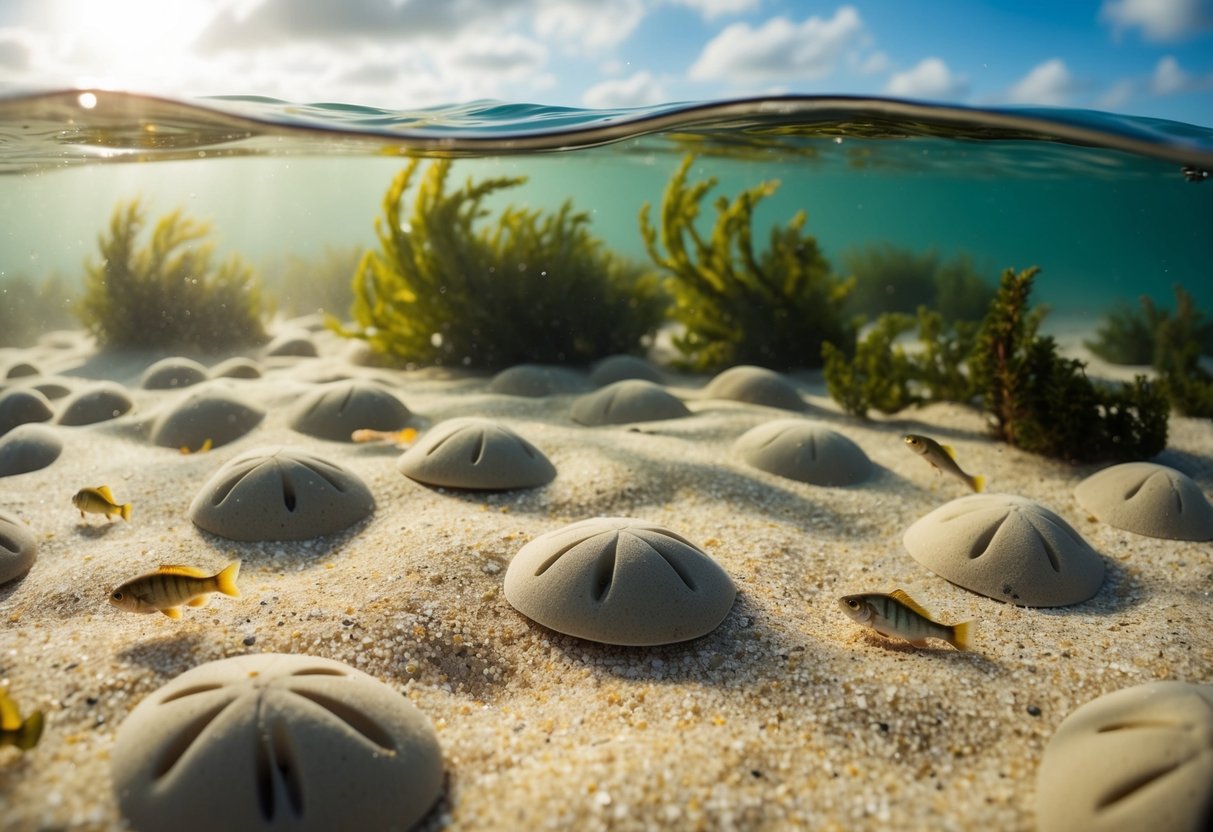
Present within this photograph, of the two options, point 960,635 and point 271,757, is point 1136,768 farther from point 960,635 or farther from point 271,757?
point 271,757

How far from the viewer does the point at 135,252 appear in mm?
10086

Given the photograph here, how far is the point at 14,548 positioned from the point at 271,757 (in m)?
2.17

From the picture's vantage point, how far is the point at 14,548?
115 inches

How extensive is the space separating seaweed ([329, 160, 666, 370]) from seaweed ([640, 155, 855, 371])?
1.07 meters

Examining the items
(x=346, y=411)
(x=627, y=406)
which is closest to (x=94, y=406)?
(x=346, y=411)

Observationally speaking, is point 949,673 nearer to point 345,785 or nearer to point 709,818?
point 709,818

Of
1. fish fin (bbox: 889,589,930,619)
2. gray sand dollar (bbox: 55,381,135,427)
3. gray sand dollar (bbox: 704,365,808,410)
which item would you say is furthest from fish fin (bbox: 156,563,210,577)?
gray sand dollar (bbox: 704,365,808,410)

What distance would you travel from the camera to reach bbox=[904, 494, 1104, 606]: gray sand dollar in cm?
303

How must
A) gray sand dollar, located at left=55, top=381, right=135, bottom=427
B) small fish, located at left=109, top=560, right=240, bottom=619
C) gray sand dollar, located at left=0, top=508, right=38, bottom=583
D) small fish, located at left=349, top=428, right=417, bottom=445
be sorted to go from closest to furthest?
1. small fish, located at left=109, top=560, right=240, bottom=619
2. gray sand dollar, located at left=0, top=508, right=38, bottom=583
3. small fish, located at left=349, top=428, right=417, bottom=445
4. gray sand dollar, located at left=55, top=381, right=135, bottom=427

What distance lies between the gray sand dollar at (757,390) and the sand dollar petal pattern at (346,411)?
3.06 metres

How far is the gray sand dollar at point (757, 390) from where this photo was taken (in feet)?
21.1

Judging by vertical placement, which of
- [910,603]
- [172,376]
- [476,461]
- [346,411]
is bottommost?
[172,376]

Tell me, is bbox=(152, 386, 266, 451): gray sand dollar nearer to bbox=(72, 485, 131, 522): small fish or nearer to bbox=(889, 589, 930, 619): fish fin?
bbox=(72, 485, 131, 522): small fish

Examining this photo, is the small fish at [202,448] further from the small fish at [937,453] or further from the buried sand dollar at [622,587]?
the small fish at [937,453]
